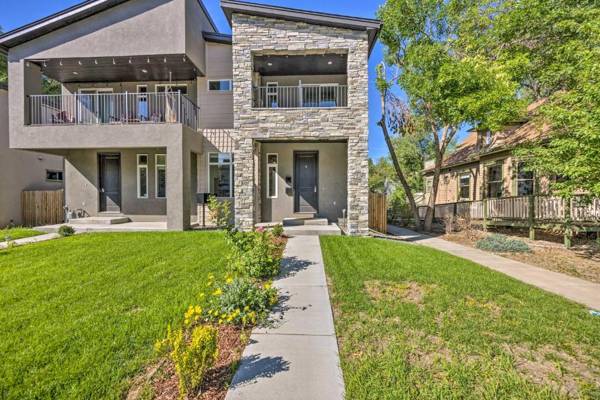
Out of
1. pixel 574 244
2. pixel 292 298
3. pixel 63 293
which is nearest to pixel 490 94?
pixel 574 244

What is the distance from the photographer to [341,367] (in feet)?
9.38

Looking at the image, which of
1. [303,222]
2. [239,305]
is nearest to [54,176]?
[303,222]

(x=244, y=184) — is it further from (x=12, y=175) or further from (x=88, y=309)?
(x=12, y=175)

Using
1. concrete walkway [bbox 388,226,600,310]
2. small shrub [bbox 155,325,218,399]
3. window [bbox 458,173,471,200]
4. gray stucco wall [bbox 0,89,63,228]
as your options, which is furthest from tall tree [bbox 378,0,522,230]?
gray stucco wall [bbox 0,89,63,228]

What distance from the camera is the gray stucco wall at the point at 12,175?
1201 centimetres

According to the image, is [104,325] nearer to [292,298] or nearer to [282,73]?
[292,298]

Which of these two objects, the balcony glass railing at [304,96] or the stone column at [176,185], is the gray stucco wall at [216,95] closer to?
the balcony glass railing at [304,96]

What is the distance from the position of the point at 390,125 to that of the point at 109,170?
42.9ft

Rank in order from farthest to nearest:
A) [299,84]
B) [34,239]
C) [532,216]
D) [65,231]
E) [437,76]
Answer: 1. [299,84]
2. [532,216]
3. [437,76]
4. [65,231]
5. [34,239]

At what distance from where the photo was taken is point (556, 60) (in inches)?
439

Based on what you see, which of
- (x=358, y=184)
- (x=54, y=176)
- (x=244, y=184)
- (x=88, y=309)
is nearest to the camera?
(x=88, y=309)

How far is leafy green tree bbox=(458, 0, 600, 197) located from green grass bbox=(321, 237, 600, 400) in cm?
393

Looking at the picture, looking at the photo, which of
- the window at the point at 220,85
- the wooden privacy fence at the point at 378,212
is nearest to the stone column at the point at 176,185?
the window at the point at 220,85

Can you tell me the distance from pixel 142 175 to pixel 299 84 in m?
7.87
